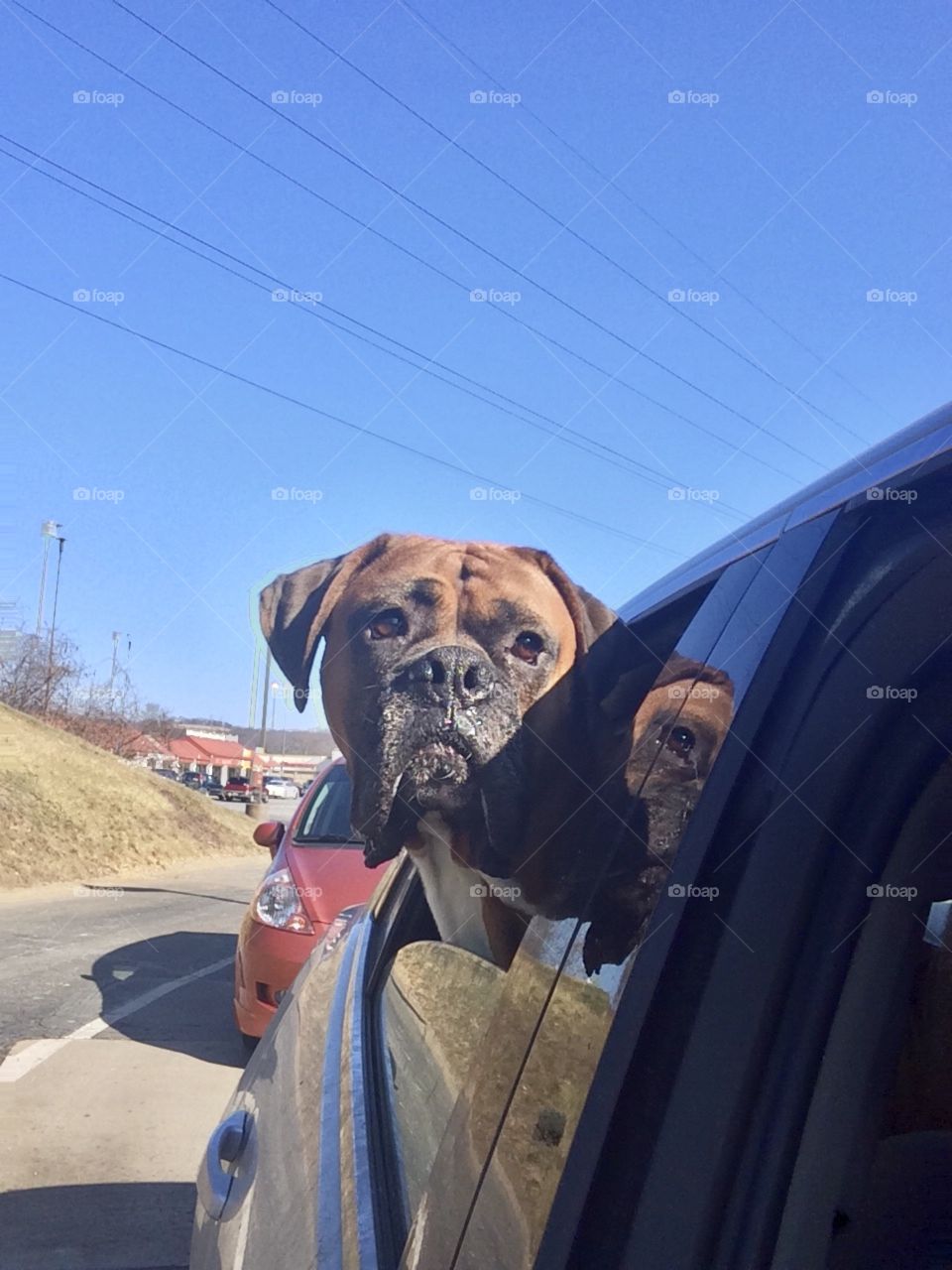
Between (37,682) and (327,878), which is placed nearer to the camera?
(327,878)

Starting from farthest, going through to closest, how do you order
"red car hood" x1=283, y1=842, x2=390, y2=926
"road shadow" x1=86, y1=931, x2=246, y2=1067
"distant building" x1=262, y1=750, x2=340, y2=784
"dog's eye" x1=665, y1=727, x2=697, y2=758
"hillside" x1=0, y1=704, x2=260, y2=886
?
"hillside" x1=0, y1=704, x2=260, y2=886 → "road shadow" x1=86, y1=931, x2=246, y2=1067 → "red car hood" x1=283, y1=842, x2=390, y2=926 → "distant building" x1=262, y1=750, x2=340, y2=784 → "dog's eye" x1=665, y1=727, x2=697, y2=758

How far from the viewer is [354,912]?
9.84 feet

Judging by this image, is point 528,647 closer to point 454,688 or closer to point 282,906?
point 454,688

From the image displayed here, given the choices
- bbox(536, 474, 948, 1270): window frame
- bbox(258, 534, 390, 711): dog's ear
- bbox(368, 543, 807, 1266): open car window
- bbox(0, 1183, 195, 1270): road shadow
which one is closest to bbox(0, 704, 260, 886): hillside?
bbox(0, 1183, 195, 1270): road shadow

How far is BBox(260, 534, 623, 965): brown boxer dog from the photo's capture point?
3.66ft

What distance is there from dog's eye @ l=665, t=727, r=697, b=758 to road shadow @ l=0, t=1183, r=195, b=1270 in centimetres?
338

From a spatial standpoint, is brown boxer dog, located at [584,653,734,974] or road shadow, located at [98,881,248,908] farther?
road shadow, located at [98,881,248,908]

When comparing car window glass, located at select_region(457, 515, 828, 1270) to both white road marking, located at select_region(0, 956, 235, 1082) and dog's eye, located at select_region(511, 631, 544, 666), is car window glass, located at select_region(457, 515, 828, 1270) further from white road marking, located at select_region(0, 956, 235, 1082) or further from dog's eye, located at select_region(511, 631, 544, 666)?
white road marking, located at select_region(0, 956, 235, 1082)

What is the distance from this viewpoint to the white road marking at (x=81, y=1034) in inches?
245

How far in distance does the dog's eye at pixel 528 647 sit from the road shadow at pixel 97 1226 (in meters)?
3.43

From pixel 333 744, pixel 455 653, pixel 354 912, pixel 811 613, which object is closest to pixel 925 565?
pixel 811 613

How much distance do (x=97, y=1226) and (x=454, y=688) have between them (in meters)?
3.85

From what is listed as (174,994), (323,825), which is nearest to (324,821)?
(323,825)

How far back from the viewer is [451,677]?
1.10m
